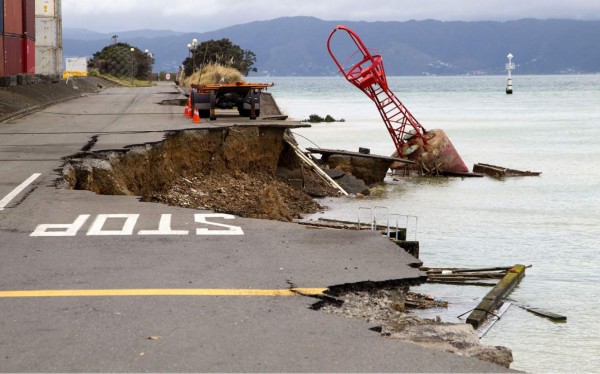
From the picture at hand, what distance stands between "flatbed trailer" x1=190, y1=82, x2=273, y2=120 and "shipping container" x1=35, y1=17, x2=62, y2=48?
3470 centimetres

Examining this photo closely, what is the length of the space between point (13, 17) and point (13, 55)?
205 cm

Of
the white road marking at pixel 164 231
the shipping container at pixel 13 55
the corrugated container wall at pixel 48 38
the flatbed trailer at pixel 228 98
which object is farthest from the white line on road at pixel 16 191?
the corrugated container wall at pixel 48 38

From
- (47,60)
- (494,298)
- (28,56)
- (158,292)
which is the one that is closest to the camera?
(158,292)

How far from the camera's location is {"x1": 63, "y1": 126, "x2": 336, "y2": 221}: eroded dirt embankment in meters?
17.4

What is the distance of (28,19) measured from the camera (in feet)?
157

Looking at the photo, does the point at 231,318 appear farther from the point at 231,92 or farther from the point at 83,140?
the point at 231,92

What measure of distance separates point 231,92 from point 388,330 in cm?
2257

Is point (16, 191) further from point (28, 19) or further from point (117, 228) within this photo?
point (28, 19)

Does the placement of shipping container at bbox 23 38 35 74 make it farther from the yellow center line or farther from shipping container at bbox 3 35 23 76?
the yellow center line

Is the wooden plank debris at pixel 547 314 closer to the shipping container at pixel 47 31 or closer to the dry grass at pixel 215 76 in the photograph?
the dry grass at pixel 215 76

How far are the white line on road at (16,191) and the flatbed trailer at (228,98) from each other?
40.9 feet

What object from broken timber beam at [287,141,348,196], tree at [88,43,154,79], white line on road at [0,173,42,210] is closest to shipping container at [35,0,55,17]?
broken timber beam at [287,141,348,196]

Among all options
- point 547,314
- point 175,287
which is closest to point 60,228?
point 175,287

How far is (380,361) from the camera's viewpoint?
6609 millimetres
